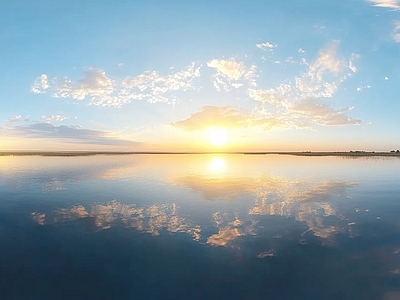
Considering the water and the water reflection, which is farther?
the water reflection

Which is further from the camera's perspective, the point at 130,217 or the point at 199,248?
the point at 130,217

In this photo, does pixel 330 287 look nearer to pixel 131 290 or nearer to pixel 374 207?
pixel 131 290

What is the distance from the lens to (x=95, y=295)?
1176 centimetres

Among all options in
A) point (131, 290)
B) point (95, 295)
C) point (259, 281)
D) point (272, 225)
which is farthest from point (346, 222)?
point (95, 295)

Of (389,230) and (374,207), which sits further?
(374,207)

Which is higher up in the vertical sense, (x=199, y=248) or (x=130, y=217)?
(x=130, y=217)

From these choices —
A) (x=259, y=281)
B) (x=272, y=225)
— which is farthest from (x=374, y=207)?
(x=259, y=281)

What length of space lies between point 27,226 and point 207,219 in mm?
13771

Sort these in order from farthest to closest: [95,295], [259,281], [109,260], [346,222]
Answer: [346,222] < [109,260] < [259,281] < [95,295]

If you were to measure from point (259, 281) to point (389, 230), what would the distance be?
1277 centimetres

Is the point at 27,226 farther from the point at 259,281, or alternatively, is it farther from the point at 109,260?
the point at 259,281

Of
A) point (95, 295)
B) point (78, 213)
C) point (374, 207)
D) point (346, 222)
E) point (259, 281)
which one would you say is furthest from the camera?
point (374, 207)

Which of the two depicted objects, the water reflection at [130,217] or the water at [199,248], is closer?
the water at [199,248]

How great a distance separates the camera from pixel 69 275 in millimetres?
13242
